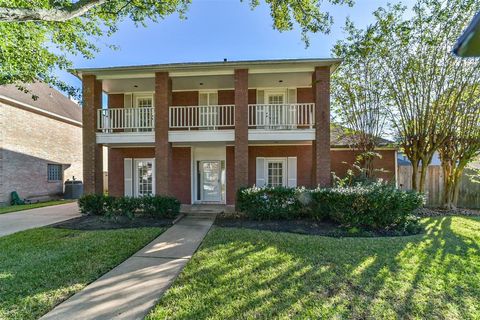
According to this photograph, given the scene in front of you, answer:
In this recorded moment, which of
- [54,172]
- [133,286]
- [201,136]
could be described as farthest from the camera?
[54,172]

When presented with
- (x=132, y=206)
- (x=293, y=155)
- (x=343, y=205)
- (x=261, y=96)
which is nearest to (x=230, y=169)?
(x=293, y=155)

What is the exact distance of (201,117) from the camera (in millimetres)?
11391

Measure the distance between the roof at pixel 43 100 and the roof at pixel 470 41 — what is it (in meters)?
18.8

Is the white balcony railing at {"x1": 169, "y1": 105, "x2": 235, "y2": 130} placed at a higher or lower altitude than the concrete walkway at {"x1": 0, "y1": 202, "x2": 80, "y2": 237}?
higher

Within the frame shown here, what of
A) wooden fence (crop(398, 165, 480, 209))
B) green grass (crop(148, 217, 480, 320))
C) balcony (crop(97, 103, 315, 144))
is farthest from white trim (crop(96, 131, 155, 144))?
wooden fence (crop(398, 165, 480, 209))

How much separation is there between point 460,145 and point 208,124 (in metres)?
11.7

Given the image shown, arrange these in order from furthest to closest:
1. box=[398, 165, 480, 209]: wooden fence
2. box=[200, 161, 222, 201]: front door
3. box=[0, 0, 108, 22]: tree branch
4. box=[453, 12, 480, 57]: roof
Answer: box=[200, 161, 222, 201]: front door, box=[398, 165, 480, 209]: wooden fence, box=[0, 0, 108, 22]: tree branch, box=[453, 12, 480, 57]: roof

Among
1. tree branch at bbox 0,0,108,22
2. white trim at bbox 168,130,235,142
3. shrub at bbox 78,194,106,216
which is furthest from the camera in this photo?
white trim at bbox 168,130,235,142

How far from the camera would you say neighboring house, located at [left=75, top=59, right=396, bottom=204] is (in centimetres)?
986

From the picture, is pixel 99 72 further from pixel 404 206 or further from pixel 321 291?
pixel 404 206

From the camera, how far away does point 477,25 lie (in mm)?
1125

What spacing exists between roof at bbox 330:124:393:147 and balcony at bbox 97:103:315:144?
2433 mm

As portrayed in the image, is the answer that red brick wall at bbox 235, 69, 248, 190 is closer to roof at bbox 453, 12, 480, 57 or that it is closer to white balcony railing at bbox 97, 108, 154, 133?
white balcony railing at bbox 97, 108, 154, 133

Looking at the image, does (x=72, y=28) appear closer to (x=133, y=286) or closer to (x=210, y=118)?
(x=210, y=118)
